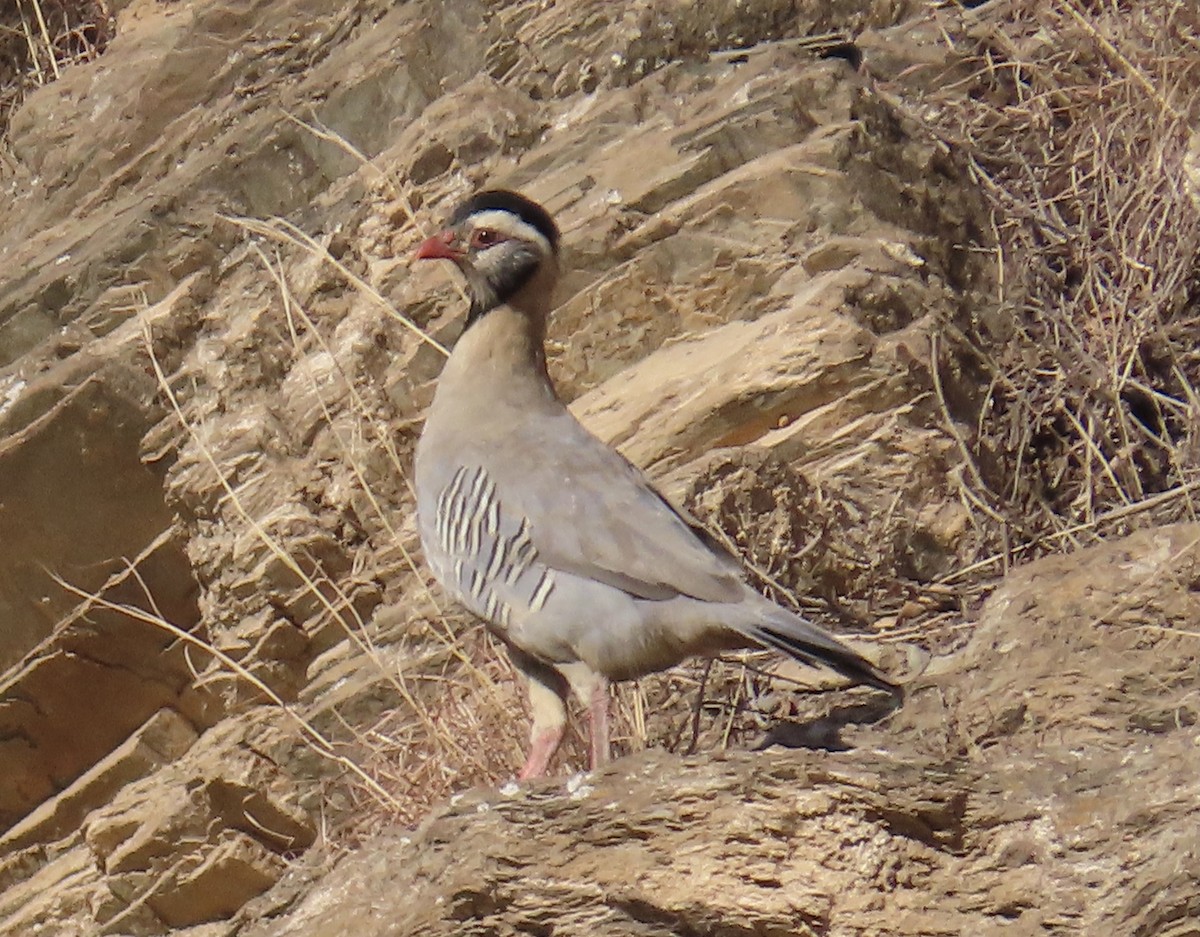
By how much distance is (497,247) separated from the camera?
17.6ft

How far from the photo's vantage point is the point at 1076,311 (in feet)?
21.8

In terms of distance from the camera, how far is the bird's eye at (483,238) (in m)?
5.36

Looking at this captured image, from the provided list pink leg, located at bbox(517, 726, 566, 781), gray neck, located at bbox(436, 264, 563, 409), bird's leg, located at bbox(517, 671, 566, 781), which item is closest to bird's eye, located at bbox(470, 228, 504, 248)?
gray neck, located at bbox(436, 264, 563, 409)

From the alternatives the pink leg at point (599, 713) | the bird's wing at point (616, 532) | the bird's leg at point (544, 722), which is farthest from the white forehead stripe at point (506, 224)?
the pink leg at point (599, 713)

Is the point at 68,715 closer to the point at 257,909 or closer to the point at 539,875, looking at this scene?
the point at 257,909

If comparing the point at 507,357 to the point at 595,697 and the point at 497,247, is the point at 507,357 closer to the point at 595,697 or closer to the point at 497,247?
the point at 497,247

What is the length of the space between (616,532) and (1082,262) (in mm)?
2960

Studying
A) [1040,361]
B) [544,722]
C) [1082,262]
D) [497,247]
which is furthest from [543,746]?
[1082,262]

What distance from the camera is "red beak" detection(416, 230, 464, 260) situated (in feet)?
17.5

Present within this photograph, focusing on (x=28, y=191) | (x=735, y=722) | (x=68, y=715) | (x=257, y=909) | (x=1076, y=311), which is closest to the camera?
(x=257, y=909)

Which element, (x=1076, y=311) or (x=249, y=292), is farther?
(x=249, y=292)

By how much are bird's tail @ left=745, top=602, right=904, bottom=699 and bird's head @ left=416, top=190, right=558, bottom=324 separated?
4.90 feet

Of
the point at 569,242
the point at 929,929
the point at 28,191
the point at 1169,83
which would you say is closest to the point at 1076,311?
the point at 1169,83

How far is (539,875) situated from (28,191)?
→ 6.34 m
